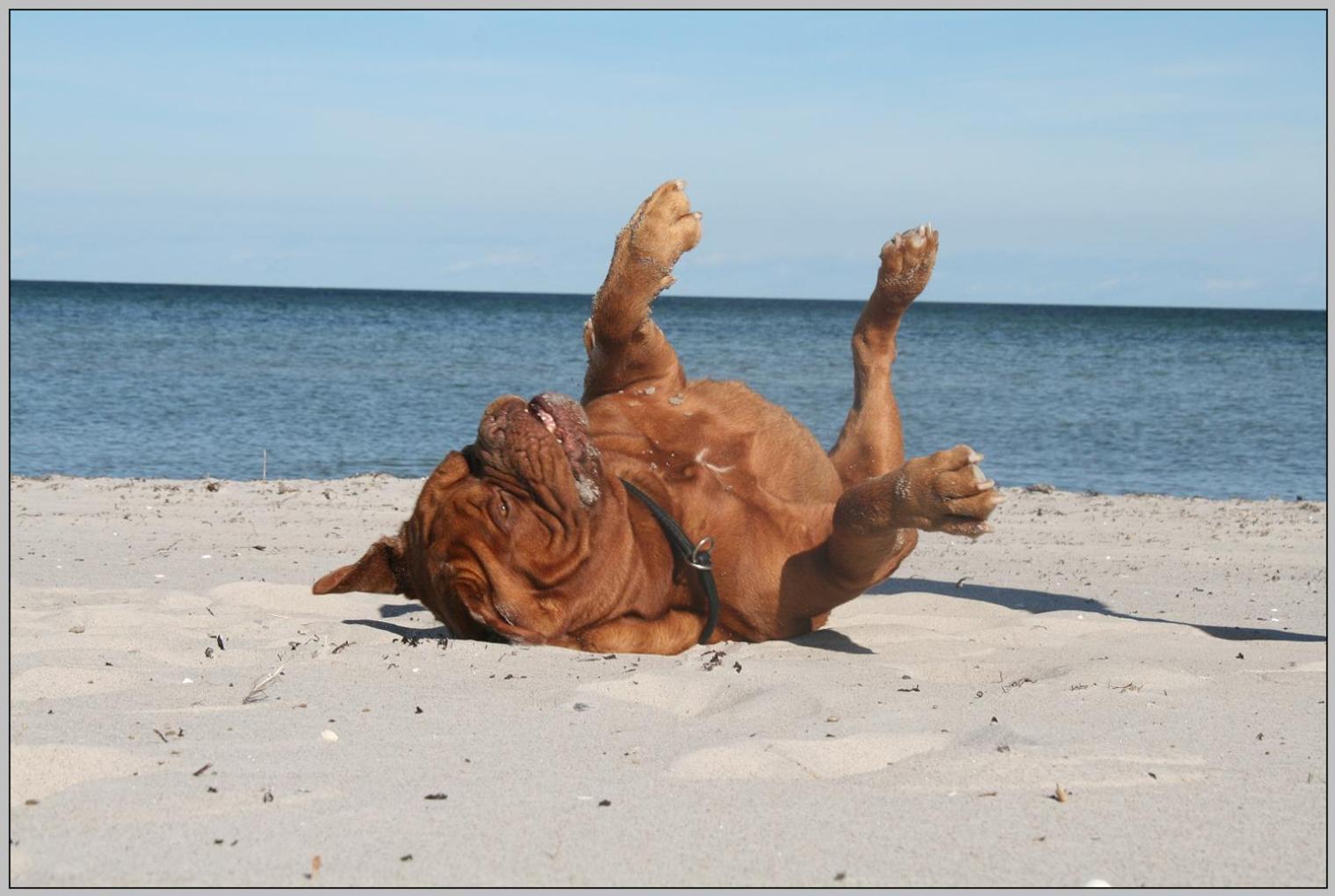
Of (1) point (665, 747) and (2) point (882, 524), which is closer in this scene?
(1) point (665, 747)

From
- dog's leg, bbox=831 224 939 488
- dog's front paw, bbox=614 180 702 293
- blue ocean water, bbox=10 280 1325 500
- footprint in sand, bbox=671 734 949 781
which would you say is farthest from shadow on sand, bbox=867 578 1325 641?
blue ocean water, bbox=10 280 1325 500

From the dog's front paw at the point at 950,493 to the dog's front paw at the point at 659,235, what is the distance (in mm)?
1322

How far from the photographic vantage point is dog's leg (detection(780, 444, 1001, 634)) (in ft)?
11.4

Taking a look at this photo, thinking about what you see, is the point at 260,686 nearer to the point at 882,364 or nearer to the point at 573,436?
the point at 573,436

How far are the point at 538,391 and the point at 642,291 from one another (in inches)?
683

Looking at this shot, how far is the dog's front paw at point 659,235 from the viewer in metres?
4.51

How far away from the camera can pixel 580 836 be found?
8.12 feet

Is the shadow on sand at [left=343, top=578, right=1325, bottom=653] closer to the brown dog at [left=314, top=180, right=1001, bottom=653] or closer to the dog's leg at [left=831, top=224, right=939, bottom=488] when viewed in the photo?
the brown dog at [left=314, top=180, right=1001, bottom=653]

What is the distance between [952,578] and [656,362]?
2.11m

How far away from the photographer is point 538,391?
2180 cm

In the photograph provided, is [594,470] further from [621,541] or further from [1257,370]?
[1257,370]

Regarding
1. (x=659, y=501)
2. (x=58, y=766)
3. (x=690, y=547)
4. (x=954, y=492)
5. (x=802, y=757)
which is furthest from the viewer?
(x=659, y=501)

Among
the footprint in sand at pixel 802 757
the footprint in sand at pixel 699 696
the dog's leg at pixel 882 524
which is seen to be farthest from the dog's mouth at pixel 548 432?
the footprint in sand at pixel 802 757

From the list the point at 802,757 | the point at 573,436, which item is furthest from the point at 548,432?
the point at 802,757
